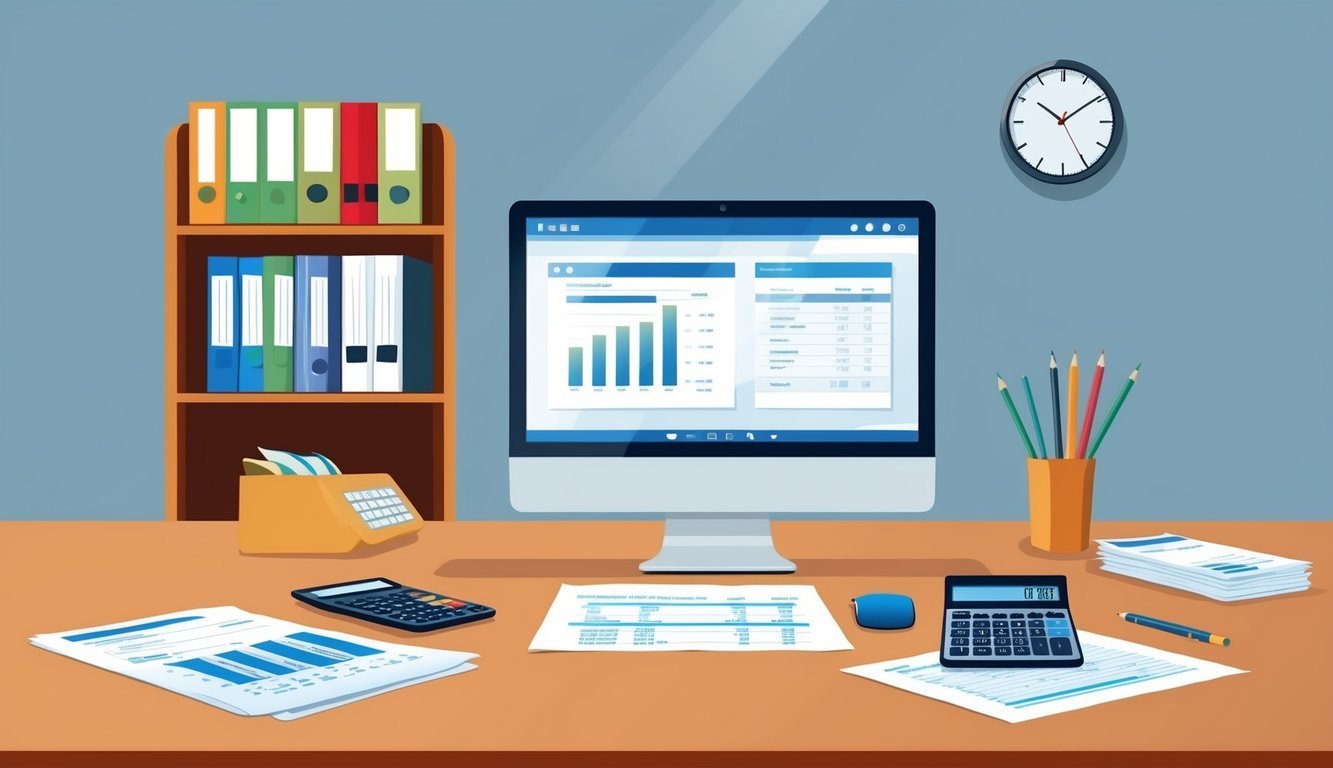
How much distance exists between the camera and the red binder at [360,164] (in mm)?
2221

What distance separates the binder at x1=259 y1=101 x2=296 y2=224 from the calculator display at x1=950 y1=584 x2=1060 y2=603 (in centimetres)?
174

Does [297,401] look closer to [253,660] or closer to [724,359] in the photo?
[724,359]

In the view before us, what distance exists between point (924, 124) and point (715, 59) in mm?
596

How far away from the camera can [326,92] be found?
285cm

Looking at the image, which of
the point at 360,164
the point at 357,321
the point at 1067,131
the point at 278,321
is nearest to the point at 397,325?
the point at 357,321

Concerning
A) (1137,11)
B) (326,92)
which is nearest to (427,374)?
(326,92)

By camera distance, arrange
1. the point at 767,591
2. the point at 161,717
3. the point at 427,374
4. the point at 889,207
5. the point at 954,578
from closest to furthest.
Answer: the point at 161,717 < the point at 954,578 < the point at 767,591 < the point at 889,207 < the point at 427,374

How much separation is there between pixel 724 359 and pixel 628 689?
55 cm

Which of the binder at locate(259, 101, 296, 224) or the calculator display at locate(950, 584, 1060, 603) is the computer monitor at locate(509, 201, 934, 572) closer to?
the calculator display at locate(950, 584, 1060, 603)

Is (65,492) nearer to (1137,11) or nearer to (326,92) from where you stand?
(326,92)

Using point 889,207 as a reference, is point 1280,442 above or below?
below

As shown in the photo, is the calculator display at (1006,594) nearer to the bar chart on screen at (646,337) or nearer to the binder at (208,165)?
the bar chart on screen at (646,337)

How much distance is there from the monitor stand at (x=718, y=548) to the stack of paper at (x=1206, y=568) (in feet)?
1.31

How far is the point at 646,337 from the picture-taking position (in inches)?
50.4
